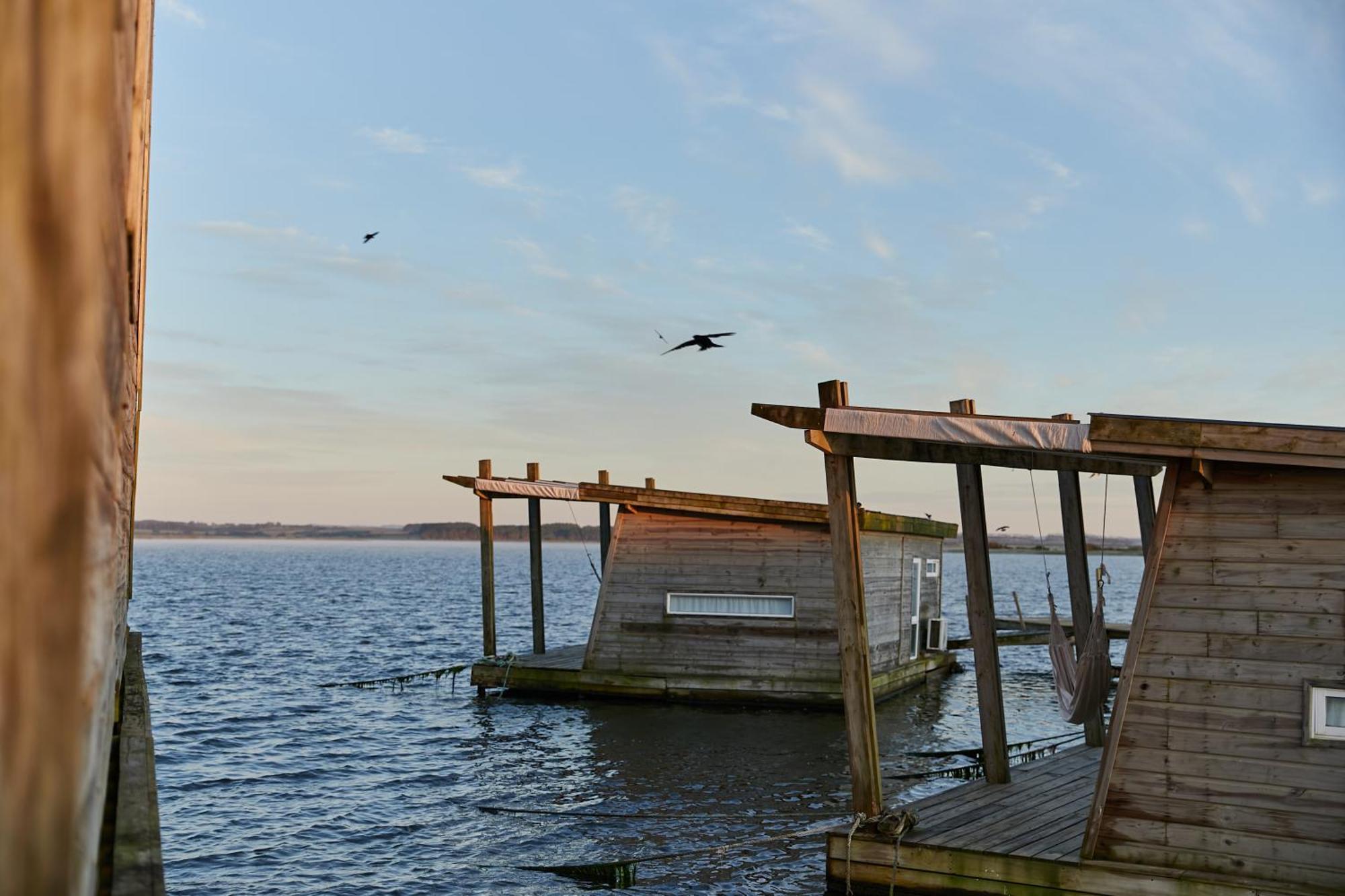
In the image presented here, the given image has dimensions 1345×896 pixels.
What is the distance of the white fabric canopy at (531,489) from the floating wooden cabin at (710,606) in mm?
54

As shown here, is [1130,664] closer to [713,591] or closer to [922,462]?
[922,462]

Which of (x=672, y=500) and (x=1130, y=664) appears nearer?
(x=1130, y=664)

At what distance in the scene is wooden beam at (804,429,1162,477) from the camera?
33.9ft

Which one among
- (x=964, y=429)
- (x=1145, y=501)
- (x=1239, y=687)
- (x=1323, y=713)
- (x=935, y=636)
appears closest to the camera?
(x=1323, y=713)

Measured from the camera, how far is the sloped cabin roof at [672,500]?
20.2 meters

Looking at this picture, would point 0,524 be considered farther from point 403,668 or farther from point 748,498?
point 403,668

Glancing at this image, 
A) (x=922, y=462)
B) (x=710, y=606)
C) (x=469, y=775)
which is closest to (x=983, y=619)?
(x=922, y=462)

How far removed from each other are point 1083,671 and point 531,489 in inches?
529

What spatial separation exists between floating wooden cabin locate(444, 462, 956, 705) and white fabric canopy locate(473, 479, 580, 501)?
0.18 feet

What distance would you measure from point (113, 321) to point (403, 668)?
95.8ft

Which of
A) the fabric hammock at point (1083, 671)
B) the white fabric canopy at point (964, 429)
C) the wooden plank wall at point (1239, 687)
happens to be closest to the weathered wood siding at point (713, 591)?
the fabric hammock at point (1083, 671)

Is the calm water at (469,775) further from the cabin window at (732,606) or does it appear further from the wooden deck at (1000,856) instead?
the cabin window at (732,606)

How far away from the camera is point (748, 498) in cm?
2014

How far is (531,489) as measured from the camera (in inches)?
893
